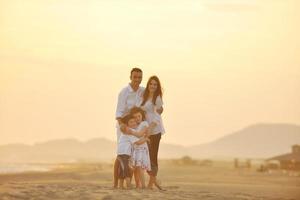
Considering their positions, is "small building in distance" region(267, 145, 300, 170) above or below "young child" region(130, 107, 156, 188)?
above

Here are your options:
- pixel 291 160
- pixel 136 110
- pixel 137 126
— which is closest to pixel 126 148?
pixel 137 126

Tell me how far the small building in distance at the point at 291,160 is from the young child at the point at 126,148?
830 inches

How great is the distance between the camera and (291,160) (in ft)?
115

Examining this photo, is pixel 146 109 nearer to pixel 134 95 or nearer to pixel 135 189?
pixel 134 95

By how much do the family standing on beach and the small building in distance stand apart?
2073 centimetres

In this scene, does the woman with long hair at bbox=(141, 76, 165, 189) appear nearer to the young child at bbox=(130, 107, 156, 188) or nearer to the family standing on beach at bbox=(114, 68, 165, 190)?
the family standing on beach at bbox=(114, 68, 165, 190)

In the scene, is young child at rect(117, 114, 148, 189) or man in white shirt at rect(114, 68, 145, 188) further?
man in white shirt at rect(114, 68, 145, 188)

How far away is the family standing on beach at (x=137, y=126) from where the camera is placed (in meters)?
14.1

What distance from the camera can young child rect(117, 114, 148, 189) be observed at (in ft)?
46.3

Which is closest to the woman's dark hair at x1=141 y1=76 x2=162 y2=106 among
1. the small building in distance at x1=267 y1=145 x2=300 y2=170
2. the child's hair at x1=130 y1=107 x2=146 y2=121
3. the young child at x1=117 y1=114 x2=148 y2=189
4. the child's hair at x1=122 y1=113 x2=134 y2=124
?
the child's hair at x1=130 y1=107 x2=146 y2=121

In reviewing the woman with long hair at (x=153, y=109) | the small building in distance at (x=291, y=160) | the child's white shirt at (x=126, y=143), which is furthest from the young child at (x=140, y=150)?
the small building in distance at (x=291, y=160)

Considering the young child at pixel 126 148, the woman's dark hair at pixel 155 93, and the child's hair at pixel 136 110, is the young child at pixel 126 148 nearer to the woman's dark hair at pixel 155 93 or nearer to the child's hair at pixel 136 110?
the child's hair at pixel 136 110

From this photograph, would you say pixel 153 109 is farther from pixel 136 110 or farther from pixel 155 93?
pixel 136 110

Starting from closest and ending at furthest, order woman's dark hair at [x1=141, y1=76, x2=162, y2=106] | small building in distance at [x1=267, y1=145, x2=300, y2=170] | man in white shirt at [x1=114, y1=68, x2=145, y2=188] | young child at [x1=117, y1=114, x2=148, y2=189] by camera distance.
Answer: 1. young child at [x1=117, y1=114, x2=148, y2=189]
2. man in white shirt at [x1=114, y1=68, x2=145, y2=188]
3. woman's dark hair at [x1=141, y1=76, x2=162, y2=106]
4. small building in distance at [x1=267, y1=145, x2=300, y2=170]
